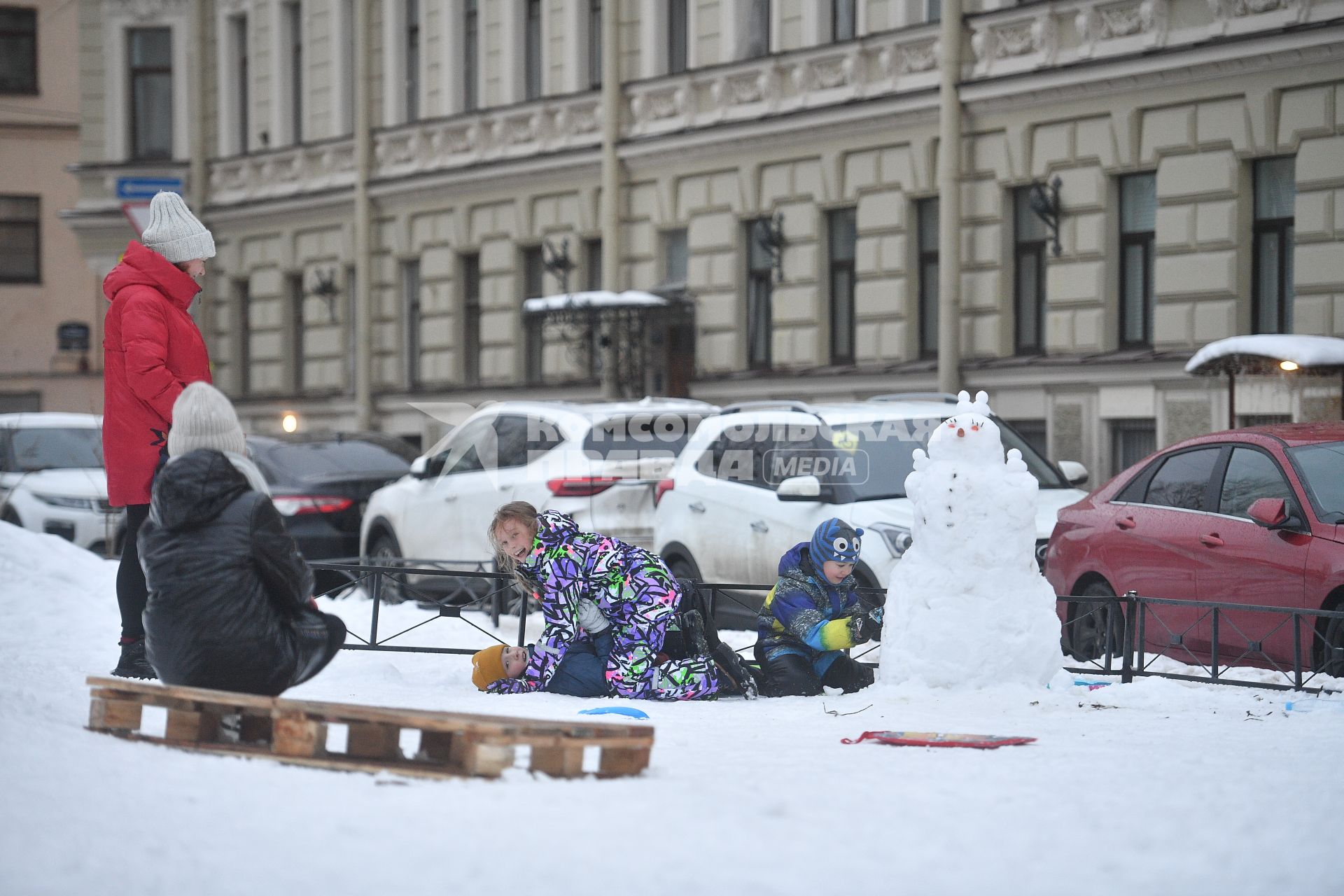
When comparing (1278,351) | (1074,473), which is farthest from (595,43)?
(1074,473)

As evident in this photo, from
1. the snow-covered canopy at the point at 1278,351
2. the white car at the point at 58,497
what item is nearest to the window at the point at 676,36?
the white car at the point at 58,497

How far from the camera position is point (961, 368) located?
19828mm

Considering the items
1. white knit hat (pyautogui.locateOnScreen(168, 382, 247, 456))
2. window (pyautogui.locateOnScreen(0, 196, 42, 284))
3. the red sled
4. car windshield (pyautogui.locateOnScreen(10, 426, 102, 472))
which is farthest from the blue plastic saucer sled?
window (pyautogui.locateOnScreen(0, 196, 42, 284))

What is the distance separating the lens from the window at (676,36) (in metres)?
23.8

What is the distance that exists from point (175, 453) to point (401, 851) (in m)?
2.13

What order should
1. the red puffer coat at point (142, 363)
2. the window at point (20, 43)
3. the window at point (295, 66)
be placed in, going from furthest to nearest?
1. the window at point (20, 43)
2. the window at point (295, 66)
3. the red puffer coat at point (142, 363)

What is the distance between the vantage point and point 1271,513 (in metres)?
8.87

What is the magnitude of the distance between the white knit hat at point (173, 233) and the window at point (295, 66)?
75.7 feet

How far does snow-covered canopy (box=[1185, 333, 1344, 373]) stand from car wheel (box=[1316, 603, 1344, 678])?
5.77 m

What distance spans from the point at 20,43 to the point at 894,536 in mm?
31244

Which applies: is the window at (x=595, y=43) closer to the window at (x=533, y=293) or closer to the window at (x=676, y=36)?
the window at (x=676, y=36)

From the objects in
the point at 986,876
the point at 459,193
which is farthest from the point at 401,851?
the point at 459,193

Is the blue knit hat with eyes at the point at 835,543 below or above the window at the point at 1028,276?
below

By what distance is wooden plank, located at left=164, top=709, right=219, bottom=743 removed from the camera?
6301 millimetres
